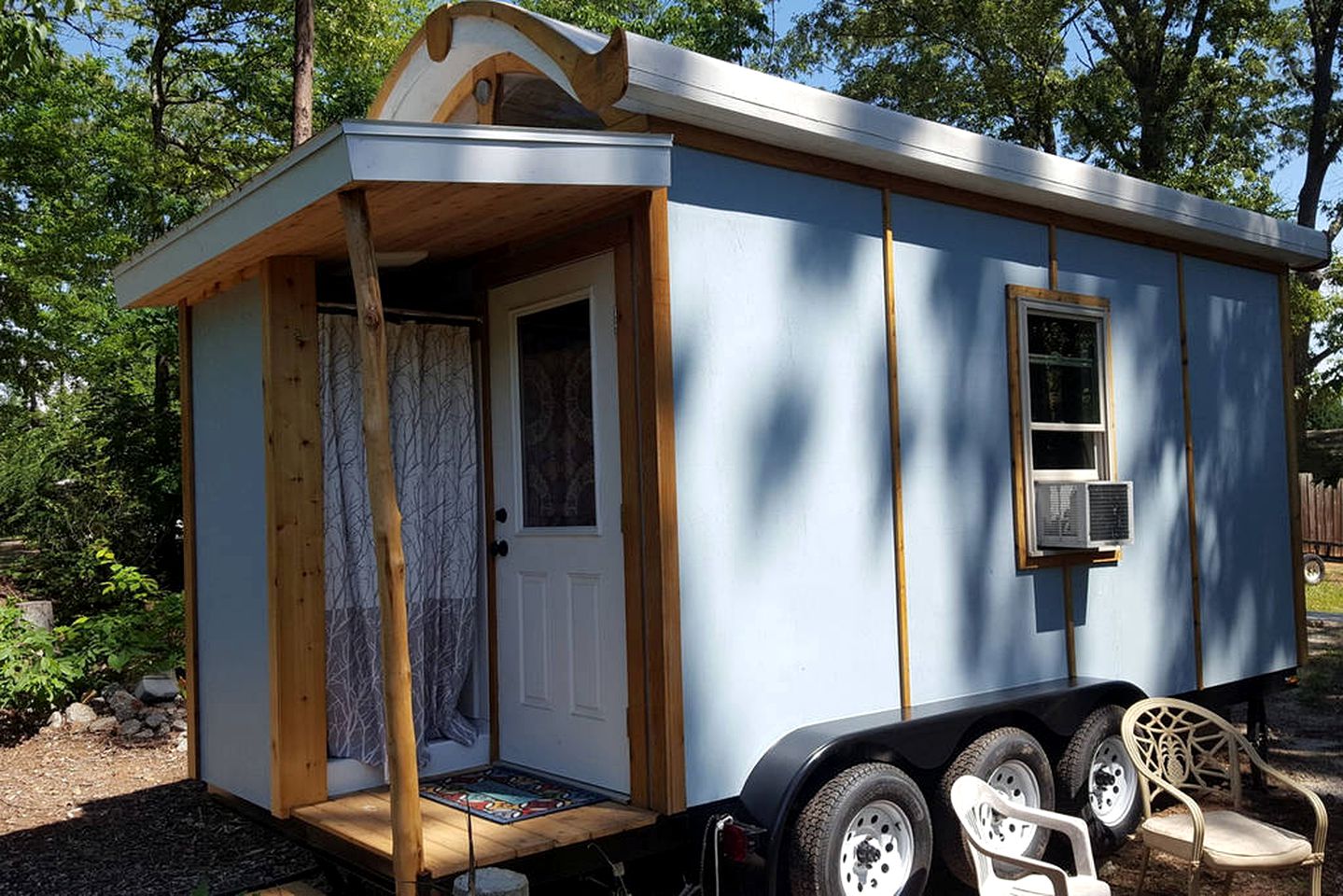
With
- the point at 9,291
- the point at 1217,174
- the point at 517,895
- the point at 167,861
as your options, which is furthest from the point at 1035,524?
the point at 9,291

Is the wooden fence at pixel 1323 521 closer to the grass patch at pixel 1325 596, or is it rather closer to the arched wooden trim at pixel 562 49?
the grass patch at pixel 1325 596

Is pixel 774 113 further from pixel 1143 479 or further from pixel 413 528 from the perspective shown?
pixel 1143 479

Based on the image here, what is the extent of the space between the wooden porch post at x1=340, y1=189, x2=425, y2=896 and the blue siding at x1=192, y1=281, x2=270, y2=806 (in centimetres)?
117

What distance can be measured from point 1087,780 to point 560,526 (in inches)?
100

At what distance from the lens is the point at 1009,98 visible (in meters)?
15.7

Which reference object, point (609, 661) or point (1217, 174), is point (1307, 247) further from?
point (1217, 174)

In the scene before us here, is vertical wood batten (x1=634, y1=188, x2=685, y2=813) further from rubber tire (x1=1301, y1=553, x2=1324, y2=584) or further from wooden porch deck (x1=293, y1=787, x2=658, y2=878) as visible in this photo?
rubber tire (x1=1301, y1=553, x2=1324, y2=584)

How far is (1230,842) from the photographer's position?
402 cm

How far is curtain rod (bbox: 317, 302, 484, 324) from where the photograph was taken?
14.8 feet

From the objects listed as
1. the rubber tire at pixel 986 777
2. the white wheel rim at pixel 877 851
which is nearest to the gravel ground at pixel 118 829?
the white wheel rim at pixel 877 851

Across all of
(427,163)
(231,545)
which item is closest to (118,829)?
(231,545)

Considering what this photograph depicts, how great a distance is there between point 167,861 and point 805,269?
4.24 meters

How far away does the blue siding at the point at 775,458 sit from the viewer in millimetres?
3910

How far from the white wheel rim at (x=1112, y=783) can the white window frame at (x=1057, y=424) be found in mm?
922
